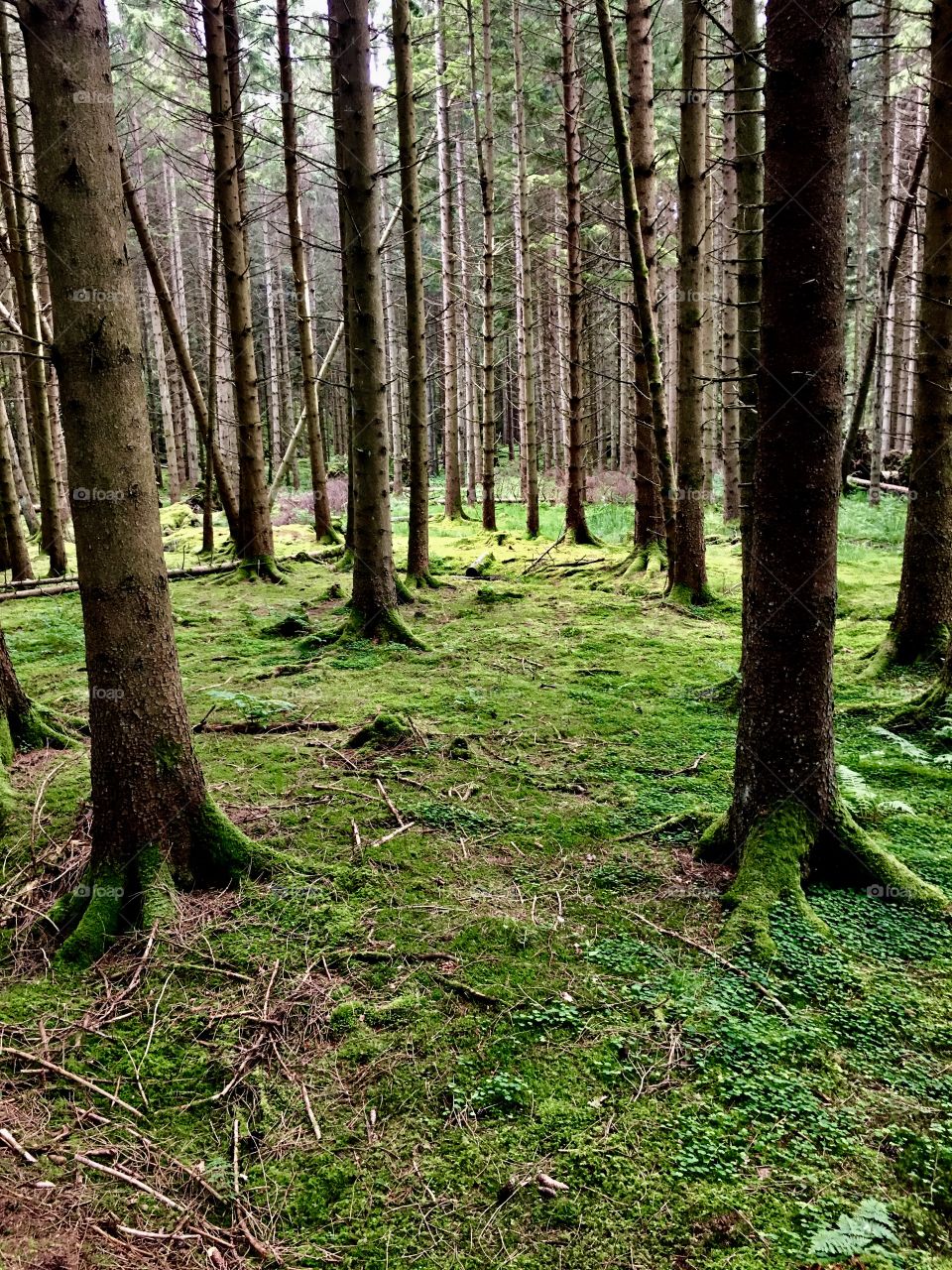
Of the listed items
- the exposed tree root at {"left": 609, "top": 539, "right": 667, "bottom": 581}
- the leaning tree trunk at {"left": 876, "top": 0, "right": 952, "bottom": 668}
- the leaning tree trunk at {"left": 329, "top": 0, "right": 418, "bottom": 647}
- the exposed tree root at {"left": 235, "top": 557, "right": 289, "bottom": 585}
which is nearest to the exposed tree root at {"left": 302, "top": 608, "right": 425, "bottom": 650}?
the leaning tree trunk at {"left": 329, "top": 0, "right": 418, "bottom": 647}

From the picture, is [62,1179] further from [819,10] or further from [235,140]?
[235,140]

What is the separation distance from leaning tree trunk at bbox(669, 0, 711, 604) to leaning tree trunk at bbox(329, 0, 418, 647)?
320 centimetres

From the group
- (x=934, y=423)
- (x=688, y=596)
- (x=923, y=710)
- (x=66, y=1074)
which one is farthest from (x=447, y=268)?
(x=66, y=1074)

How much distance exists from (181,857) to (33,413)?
10.2m

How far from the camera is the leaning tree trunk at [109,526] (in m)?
3.05

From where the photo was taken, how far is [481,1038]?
2885mm

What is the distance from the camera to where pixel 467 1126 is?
2.51m

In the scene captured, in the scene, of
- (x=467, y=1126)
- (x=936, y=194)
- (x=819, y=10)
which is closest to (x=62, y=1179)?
(x=467, y=1126)

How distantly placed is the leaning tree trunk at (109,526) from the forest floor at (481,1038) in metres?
0.27

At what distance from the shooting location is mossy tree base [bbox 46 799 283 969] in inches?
131

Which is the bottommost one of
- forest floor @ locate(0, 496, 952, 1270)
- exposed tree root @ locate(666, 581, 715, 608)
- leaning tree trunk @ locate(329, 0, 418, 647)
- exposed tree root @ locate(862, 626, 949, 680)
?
forest floor @ locate(0, 496, 952, 1270)

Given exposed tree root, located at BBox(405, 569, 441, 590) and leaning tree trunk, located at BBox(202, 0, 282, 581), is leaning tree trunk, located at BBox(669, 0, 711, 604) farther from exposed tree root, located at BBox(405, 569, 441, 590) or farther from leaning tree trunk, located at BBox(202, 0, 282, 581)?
leaning tree trunk, located at BBox(202, 0, 282, 581)

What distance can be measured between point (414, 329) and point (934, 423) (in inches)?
278

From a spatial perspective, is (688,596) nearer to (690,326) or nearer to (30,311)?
(690,326)
